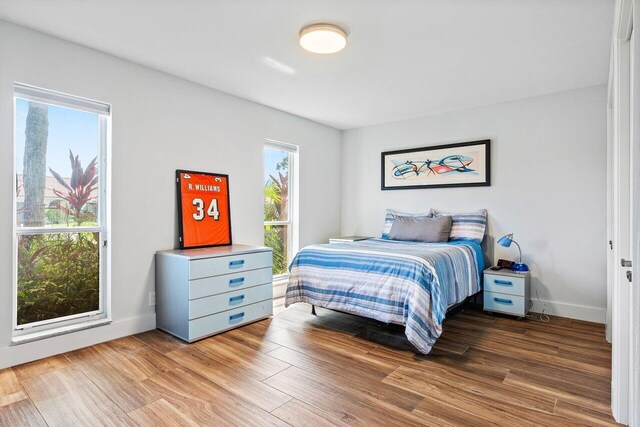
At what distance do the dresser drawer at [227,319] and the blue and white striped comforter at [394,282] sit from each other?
0.91 feet

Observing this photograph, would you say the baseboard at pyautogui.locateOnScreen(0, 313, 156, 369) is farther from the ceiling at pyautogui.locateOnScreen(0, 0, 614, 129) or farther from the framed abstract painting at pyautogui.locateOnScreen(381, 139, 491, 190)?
the framed abstract painting at pyautogui.locateOnScreen(381, 139, 491, 190)

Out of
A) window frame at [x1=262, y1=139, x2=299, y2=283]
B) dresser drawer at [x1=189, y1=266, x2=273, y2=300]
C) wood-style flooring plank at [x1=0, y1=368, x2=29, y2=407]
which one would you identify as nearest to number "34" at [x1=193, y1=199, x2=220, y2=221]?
dresser drawer at [x1=189, y1=266, x2=273, y2=300]

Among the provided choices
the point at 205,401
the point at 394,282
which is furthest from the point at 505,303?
the point at 205,401

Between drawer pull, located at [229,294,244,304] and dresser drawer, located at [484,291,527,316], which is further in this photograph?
dresser drawer, located at [484,291,527,316]

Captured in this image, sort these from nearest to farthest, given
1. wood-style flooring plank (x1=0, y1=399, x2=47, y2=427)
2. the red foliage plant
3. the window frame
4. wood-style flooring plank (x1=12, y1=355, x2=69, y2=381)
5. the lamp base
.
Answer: wood-style flooring plank (x1=0, y1=399, x2=47, y2=427) → wood-style flooring plank (x1=12, y1=355, x2=69, y2=381) → the red foliage plant → the lamp base → the window frame

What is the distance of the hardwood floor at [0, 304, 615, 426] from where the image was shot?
1916mm

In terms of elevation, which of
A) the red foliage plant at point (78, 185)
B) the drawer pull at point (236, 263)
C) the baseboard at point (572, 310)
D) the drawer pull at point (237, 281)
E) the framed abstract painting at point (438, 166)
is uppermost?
the framed abstract painting at point (438, 166)

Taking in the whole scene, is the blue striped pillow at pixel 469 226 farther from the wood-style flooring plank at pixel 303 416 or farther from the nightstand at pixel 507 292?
the wood-style flooring plank at pixel 303 416

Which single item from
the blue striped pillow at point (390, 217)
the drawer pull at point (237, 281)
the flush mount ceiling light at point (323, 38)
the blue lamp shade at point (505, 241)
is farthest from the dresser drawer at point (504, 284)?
the flush mount ceiling light at point (323, 38)

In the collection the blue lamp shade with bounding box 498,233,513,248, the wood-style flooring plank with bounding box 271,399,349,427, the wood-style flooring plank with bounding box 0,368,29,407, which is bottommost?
the wood-style flooring plank with bounding box 271,399,349,427

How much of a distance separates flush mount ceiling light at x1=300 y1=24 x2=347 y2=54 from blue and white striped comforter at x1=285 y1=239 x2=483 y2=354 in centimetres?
167

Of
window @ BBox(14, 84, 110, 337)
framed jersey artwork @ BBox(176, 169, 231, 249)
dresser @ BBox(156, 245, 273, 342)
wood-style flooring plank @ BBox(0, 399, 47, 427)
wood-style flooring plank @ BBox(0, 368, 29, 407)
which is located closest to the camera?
wood-style flooring plank @ BBox(0, 399, 47, 427)

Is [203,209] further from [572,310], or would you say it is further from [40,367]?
[572,310]

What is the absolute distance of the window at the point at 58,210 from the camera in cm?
263
